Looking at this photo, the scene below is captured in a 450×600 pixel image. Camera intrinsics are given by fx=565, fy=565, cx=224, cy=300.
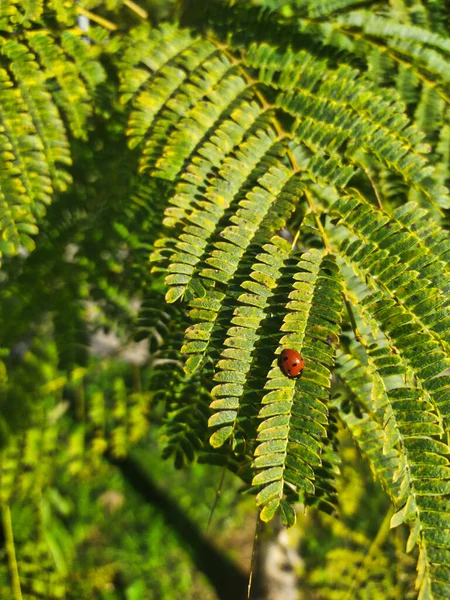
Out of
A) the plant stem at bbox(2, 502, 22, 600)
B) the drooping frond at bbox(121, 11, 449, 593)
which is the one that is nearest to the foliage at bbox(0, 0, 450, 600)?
the drooping frond at bbox(121, 11, 449, 593)

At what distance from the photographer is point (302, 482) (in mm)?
937

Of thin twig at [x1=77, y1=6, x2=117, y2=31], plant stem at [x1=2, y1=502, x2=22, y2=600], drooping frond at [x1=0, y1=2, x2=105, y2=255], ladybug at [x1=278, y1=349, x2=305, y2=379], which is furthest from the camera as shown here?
plant stem at [x1=2, y1=502, x2=22, y2=600]

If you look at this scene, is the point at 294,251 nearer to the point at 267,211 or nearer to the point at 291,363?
the point at 267,211

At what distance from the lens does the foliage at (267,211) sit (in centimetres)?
99

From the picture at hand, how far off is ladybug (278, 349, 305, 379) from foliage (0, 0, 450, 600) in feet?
0.05

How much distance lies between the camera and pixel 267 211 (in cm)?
121

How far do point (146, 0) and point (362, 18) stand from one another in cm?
87

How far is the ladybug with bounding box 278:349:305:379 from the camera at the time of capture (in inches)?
38.1

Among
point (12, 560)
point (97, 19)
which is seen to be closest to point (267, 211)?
point (97, 19)

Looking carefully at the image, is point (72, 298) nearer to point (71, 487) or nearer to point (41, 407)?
point (41, 407)

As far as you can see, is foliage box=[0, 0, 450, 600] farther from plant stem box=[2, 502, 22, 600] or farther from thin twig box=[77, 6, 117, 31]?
plant stem box=[2, 502, 22, 600]

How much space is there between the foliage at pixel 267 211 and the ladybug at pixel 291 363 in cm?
2

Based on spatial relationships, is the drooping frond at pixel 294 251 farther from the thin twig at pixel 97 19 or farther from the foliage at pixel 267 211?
the thin twig at pixel 97 19

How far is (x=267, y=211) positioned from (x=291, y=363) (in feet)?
1.26
